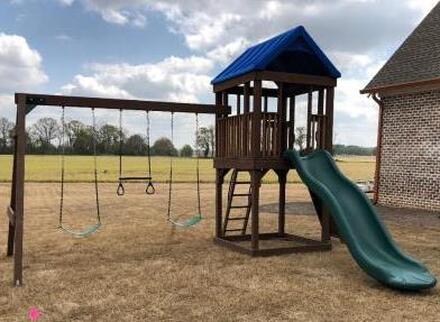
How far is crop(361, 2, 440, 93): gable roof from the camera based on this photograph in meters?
15.7

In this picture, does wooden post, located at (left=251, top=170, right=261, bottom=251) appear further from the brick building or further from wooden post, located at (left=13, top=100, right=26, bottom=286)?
the brick building

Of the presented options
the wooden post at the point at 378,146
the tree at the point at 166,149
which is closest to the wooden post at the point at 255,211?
the tree at the point at 166,149

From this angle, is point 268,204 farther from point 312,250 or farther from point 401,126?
point 312,250

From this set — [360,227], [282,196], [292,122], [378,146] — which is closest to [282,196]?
[282,196]

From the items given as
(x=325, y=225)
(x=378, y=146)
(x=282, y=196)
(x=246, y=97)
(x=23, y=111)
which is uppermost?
(x=246, y=97)

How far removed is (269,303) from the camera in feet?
20.5

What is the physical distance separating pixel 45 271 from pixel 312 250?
4.72 m

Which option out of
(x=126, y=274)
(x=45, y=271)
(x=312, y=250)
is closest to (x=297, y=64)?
(x=312, y=250)

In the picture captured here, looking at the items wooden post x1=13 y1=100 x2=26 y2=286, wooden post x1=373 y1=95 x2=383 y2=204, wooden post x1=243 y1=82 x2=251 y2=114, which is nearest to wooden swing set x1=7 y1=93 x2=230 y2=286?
wooden post x1=13 y1=100 x2=26 y2=286

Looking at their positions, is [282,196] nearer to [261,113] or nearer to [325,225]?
[325,225]

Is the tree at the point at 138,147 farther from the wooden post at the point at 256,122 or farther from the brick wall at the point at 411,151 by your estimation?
the brick wall at the point at 411,151

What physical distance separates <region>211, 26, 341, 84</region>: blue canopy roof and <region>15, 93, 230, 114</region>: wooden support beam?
2.77 feet

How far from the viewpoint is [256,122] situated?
9.05 metres

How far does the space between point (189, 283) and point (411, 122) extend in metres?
11.3
